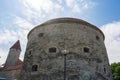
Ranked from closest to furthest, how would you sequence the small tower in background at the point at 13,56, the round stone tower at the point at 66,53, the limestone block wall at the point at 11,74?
1. the round stone tower at the point at 66,53
2. the limestone block wall at the point at 11,74
3. the small tower in background at the point at 13,56

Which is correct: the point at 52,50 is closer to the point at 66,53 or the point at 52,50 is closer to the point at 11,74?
the point at 66,53

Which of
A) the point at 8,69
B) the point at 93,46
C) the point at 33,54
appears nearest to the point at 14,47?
the point at 8,69

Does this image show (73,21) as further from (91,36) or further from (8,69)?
(8,69)

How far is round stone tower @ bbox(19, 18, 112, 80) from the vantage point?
12.5 m

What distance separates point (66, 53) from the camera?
11461 mm

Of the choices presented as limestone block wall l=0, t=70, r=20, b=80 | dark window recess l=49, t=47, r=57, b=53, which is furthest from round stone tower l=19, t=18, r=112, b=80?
limestone block wall l=0, t=70, r=20, b=80

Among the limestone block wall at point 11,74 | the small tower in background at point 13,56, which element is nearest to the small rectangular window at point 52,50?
the limestone block wall at point 11,74

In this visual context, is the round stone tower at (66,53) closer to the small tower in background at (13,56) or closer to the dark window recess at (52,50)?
the dark window recess at (52,50)

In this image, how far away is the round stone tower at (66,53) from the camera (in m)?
12.5

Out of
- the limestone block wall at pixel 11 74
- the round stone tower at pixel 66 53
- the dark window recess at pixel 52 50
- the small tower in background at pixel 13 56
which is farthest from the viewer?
the small tower in background at pixel 13 56

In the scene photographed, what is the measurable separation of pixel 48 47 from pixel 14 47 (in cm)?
1442

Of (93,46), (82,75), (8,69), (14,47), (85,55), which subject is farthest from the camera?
(14,47)

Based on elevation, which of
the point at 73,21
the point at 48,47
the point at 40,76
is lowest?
the point at 40,76

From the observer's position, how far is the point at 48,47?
1398 centimetres
